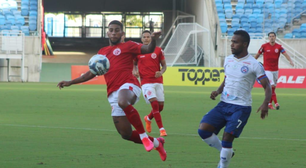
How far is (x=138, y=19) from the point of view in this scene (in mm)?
53000

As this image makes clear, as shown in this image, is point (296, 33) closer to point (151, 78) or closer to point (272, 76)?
point (272, 76)

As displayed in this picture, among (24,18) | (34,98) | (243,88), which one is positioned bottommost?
(34,98)

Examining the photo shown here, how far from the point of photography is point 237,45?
264 inches

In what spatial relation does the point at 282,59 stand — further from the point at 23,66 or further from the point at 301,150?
the point at 301,150

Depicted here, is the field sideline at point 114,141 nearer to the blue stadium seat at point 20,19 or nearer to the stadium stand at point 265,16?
the stadium stand at point 265,16

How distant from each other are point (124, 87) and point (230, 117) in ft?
4.86

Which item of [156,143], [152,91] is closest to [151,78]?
[152,91]

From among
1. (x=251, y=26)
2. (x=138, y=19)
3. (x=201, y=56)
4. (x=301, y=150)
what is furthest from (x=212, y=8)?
(x=301, y=150)

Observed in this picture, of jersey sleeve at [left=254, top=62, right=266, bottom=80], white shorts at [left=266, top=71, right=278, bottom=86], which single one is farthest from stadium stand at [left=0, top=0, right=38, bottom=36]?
jersey sleeve at [left=254, top=62, right=266, bottom=80]

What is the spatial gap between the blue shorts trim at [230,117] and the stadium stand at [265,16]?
2788 cm

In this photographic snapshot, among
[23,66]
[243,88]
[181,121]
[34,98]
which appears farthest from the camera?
[23,66]

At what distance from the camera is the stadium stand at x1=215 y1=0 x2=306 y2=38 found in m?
34.3

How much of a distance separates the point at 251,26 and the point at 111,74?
28835mm

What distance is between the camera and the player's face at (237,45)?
22.0ft
